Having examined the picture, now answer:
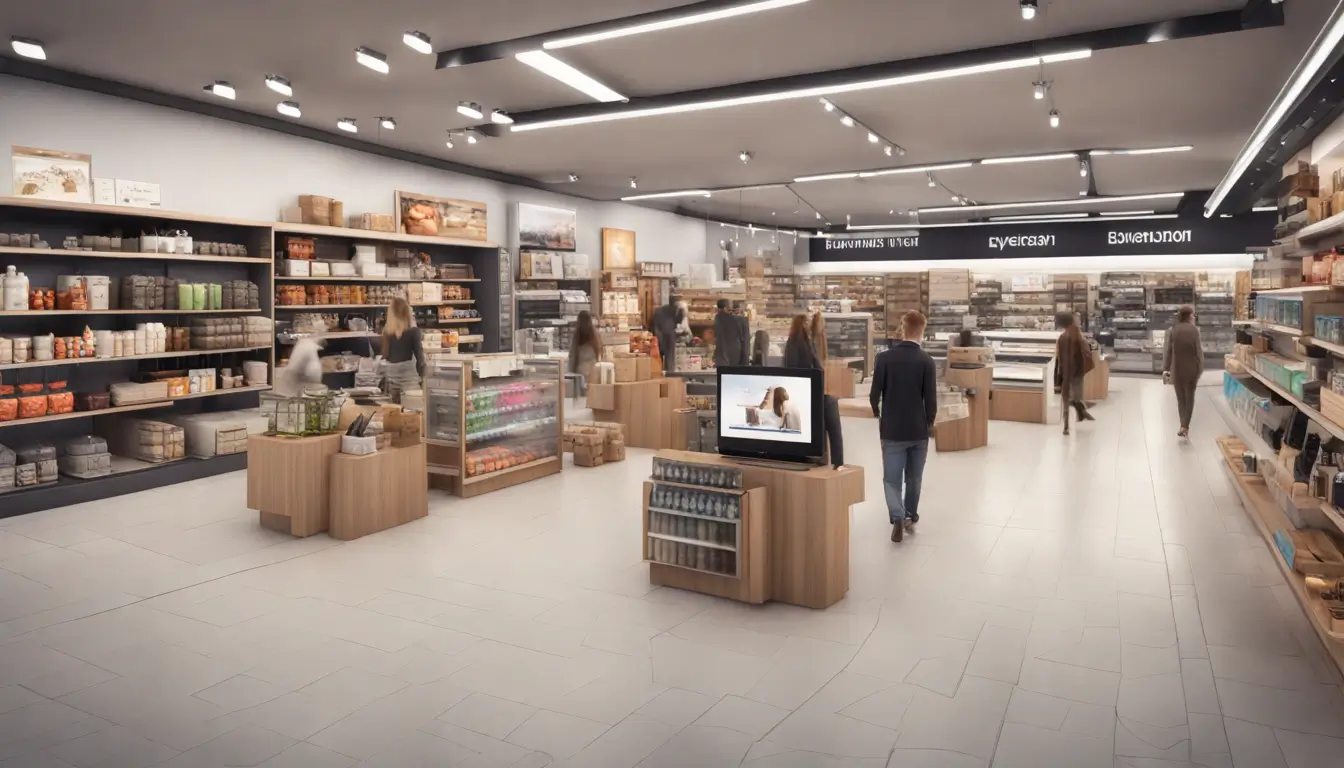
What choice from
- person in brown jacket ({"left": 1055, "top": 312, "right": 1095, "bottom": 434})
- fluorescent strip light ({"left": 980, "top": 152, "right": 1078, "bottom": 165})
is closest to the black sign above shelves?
fluorescent strip light ({"left": 980, "top": 152, "right": 1078, "bottom": 165})

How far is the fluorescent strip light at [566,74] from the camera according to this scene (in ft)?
22.3

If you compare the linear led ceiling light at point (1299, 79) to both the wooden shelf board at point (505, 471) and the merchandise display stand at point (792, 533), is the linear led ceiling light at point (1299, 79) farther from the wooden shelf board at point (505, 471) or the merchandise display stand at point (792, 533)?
the wooden shelf board at point (505, 471)

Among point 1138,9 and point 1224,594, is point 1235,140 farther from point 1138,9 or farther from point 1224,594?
point 1224,594

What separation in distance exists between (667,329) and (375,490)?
23.9 ft

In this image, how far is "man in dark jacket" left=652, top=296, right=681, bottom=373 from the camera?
42.9 feet

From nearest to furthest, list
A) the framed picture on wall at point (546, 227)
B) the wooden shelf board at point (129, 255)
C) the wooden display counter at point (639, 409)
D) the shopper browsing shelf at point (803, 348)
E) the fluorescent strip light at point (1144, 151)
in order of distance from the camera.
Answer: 1. the wooden shelf board at point (129, 255)
2. the shopper browsing shelf at point (803, 348)
3. the wooden display counter at point (639, 409)
4. the fluorescent strip light at point (1144, 151)
5. the framed picture on wall at point (546, 227)

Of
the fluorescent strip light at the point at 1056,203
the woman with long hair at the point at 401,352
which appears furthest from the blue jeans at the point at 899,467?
the fluorescent strip light at the point at 1056,203

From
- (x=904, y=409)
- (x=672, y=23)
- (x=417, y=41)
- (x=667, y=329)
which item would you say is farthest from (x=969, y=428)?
(x=417, y=41)

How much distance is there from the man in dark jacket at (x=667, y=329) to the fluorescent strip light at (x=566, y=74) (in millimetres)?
5109

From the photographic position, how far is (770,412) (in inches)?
196

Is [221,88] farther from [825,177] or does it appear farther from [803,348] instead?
[825,177]

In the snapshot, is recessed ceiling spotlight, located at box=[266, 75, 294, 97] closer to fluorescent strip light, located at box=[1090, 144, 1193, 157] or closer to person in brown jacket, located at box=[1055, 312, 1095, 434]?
person in brown jacket, located at box=[1055, 312, 1095, 434]

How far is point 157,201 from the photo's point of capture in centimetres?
800

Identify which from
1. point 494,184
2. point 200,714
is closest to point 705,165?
point 494,184
